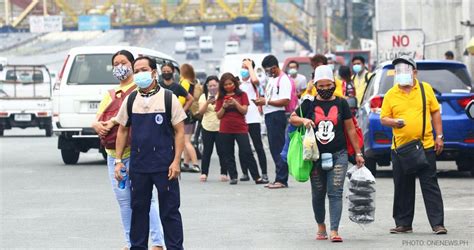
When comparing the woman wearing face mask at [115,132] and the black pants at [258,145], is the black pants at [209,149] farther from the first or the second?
the woman wearing face mask at [115,132]

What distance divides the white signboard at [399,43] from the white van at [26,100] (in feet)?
30.3

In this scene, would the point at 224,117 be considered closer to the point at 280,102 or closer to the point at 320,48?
the point at 280,102

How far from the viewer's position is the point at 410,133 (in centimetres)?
1309

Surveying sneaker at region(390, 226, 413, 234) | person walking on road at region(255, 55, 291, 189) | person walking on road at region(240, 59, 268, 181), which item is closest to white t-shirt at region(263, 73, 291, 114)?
person walking on road at region(255, 55, 291, 189)

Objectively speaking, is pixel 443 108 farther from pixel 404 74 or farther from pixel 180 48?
pixel 180 48

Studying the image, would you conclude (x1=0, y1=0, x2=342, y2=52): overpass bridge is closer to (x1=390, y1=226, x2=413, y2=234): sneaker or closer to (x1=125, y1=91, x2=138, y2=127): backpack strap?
(x1=390, y1=226, x2=413, y2=234): sneaker

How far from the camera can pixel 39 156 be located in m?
27.8

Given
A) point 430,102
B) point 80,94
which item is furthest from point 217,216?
point 80,94

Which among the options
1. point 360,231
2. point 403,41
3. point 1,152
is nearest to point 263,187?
point 360,231

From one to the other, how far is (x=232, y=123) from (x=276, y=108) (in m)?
0.87

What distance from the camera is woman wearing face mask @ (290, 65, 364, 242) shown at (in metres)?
12.6

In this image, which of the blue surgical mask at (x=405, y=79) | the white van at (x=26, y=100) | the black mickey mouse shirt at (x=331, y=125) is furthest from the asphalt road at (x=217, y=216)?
the white van at (x=26, y=100)

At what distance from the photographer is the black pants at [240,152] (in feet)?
64.7

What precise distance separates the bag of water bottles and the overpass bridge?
237ft
